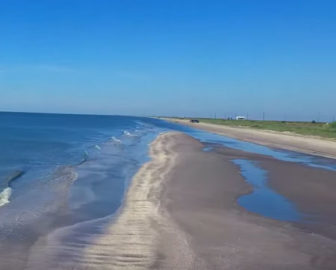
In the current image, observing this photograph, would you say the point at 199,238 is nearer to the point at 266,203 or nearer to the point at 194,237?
the point at 194,237

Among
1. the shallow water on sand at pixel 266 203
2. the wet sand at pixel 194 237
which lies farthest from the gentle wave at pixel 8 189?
the shallow water on sand at pixel 266 203

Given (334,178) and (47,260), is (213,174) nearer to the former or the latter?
(334,178)

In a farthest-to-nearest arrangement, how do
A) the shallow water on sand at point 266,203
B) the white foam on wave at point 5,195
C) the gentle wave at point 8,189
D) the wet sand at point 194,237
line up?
the gentle wave at point 8,189 < the white foam on wave at point 5,195 < the shallow water on sand at point 266,203 < the wet sand at point 194,237

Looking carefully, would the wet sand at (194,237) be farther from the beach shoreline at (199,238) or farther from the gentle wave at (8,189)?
the gentle wave at (8,189)

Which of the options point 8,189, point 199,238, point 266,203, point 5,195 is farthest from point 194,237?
point 8,189

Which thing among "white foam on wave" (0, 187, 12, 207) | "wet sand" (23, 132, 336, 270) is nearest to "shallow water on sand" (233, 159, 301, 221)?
"wet sand" (23, 132, 336, 270)
